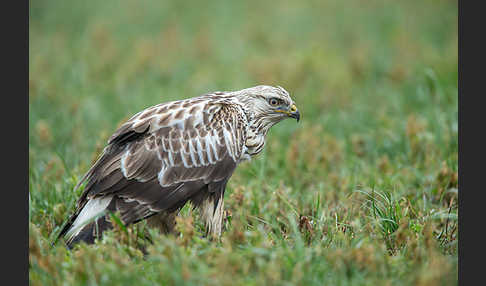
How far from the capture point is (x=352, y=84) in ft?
31.9

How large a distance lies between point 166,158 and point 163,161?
0.12 feet

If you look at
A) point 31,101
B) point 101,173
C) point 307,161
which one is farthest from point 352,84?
point 101,173

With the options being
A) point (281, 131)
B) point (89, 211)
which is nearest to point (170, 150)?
point (89, 211)

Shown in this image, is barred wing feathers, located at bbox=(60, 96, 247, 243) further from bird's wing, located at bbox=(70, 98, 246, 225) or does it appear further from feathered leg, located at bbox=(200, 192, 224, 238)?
feathered leg, located at bbox=(200, 192, 224, 238)

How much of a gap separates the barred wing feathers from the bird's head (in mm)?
276

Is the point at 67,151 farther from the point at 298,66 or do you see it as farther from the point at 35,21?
the point at 35,21

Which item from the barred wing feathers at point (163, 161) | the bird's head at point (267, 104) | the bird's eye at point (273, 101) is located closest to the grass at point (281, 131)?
the barred wing feathers at point (163, 161)

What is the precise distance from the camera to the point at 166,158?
14.9 ft

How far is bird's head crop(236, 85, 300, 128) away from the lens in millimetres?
4961

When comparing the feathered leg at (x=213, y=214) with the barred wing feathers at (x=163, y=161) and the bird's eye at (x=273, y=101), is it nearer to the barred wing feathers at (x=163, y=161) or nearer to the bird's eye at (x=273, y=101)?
the barred wing feathers at (x=163, y=161)

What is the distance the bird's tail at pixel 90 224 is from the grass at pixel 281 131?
0.13 meters

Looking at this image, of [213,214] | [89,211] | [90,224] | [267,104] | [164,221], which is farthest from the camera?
[267,104]

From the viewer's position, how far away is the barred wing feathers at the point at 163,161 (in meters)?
4.44

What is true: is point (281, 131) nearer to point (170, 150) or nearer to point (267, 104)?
point (267, 104)
